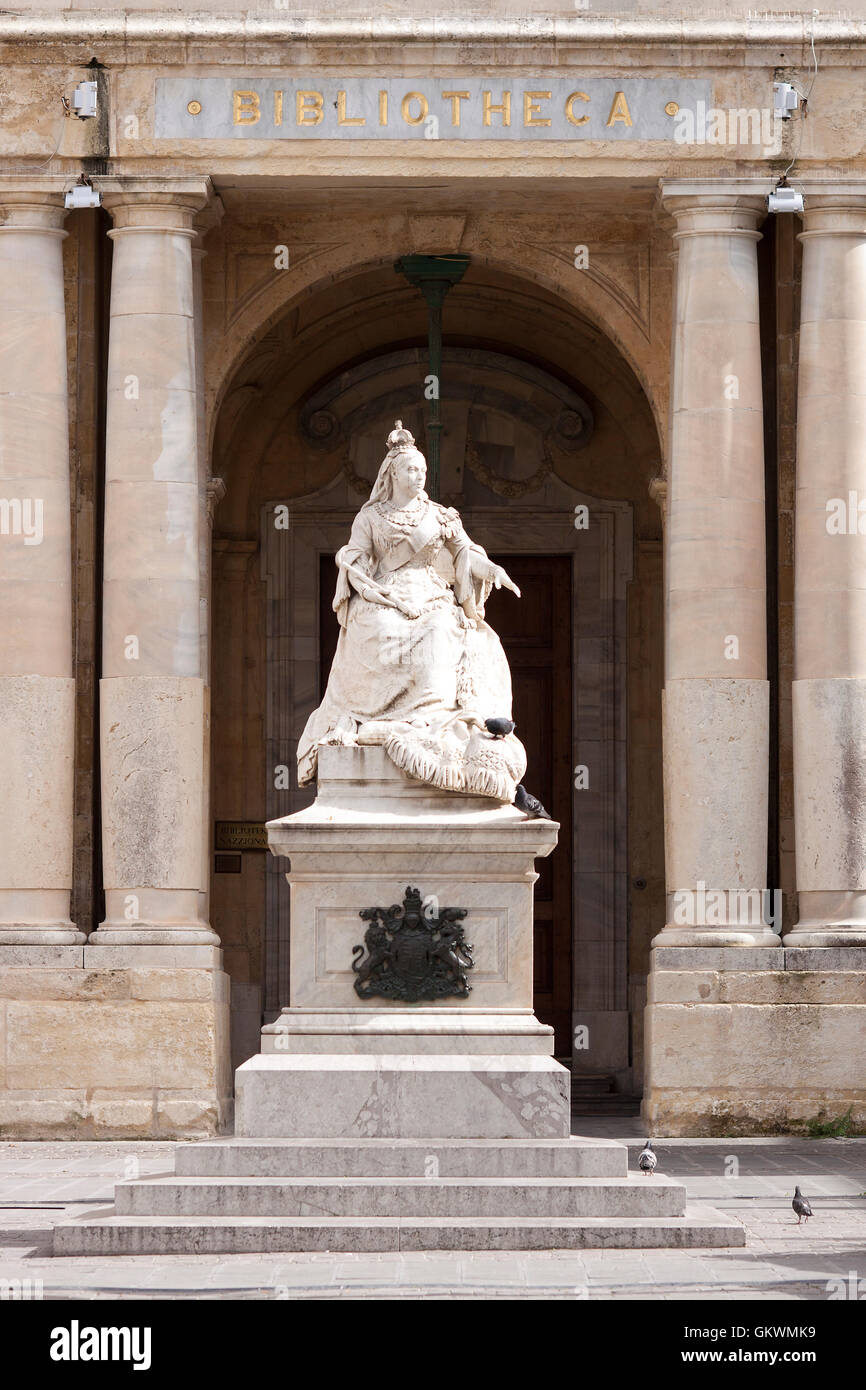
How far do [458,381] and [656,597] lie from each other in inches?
113

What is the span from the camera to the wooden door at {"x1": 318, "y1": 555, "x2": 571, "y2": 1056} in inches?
952

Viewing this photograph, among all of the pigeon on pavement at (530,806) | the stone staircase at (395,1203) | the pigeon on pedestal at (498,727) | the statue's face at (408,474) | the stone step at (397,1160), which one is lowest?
the stone staircase at (395,1203)

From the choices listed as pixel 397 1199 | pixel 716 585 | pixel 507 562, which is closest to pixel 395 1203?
pixel 397 1199

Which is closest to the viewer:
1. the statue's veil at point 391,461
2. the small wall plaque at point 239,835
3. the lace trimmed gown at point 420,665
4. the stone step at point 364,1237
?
the stone step at point 364,1237

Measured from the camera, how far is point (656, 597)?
80.7 feet

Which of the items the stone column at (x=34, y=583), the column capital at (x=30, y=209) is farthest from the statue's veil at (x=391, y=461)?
the column capital at (x=30, y=209)

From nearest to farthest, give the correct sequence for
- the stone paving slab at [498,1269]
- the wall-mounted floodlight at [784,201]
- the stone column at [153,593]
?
the stone paving slab at [498,1269] < the stone column at [153,593] < the wall-mounted floodlight at [784,201]

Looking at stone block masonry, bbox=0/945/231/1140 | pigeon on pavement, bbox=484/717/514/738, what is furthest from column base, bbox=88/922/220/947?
pigeon on pavement, bbox=484/717/514/738

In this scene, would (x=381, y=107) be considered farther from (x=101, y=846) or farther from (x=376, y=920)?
(x=376, y=920)

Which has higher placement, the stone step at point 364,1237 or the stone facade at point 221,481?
the stone facade at point 221,481

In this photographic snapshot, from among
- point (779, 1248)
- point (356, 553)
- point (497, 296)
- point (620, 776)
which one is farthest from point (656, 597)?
point (779, 1248)

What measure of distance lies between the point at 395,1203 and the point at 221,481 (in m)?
9.74

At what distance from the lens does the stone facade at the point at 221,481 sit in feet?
62.6

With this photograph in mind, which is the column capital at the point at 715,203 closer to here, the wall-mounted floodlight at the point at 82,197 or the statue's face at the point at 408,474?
the wall-mounted floodlight at the point at 82,197
